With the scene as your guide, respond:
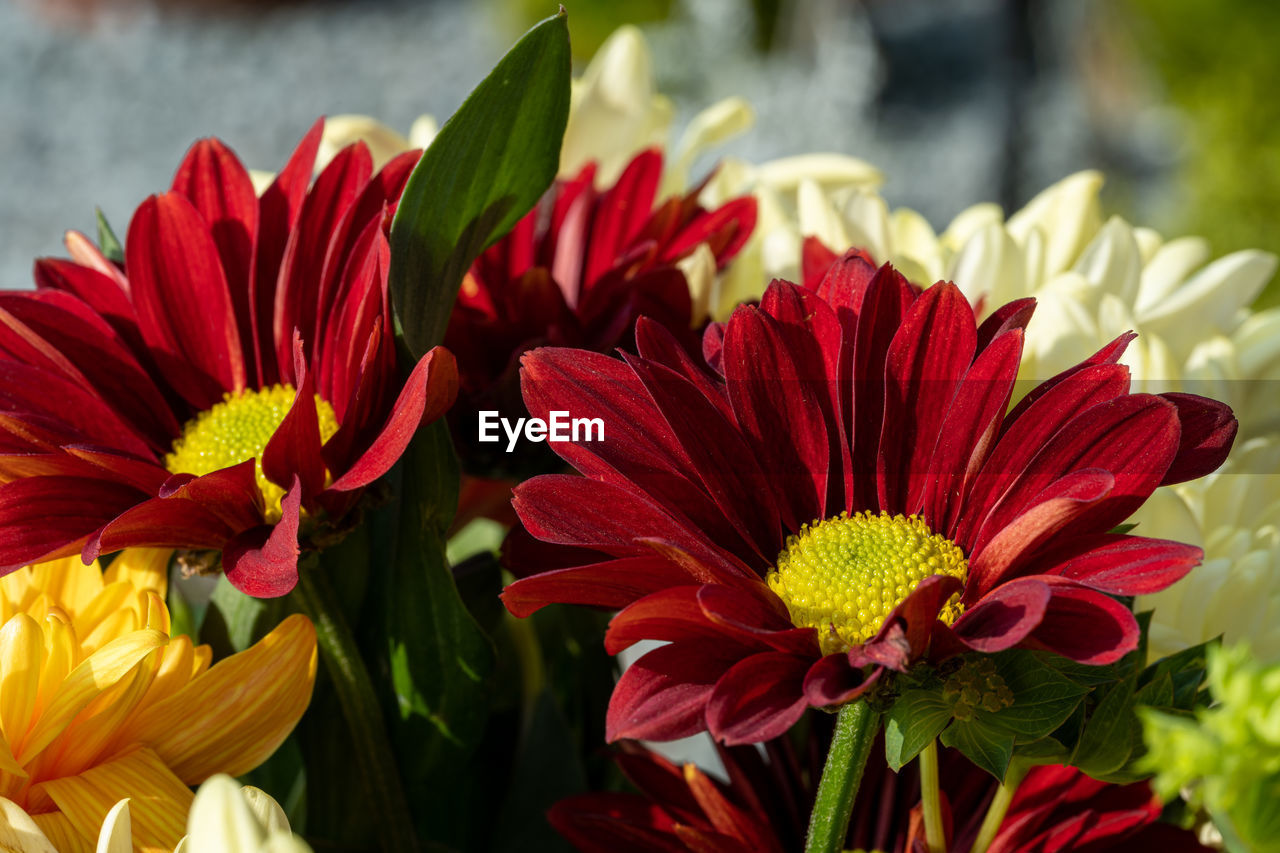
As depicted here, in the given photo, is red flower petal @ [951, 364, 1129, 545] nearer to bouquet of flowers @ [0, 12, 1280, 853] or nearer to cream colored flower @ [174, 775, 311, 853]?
bouquet of flowers @ [0, 12, 1280, 853]

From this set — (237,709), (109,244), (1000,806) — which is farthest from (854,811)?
(109,244)

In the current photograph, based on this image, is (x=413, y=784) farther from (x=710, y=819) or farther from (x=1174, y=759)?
(x=1174, y=759)

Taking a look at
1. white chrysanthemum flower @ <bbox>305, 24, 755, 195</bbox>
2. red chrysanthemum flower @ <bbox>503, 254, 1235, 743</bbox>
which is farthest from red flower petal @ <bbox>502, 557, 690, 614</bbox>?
white chrysanthemum flower @ <bbox>305, 24, 755, 195</bbox>

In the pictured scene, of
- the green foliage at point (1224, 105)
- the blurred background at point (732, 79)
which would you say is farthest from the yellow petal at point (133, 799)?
the blurred background at point (732, 79)

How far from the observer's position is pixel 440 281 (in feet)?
0.97

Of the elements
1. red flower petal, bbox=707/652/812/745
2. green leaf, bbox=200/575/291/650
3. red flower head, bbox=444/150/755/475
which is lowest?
red flower petal, bbox=707/652/812/745

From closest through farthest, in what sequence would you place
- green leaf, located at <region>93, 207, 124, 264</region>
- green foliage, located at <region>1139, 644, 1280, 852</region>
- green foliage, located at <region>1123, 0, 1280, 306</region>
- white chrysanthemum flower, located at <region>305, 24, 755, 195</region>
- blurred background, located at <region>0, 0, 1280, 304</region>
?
1. green foliage, located at <region>1139, 644, 1280, 852</region>
2. green leaf, located at <region>93, 207, 124, 264</region>
3. white chrysanthemum flower, located at <region>305, 24, 755, 195</region>
4. green foliage, located at <region>1123, 0, 1280, 306</region>
5. blurred background, located at <region>0, 0, 1280, 304</region>

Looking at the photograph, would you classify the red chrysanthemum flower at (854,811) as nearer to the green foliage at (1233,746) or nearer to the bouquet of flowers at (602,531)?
the bouquet of flowers at (602,531)

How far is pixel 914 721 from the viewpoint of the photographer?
0.23m

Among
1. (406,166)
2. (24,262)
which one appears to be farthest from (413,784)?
(24,262)

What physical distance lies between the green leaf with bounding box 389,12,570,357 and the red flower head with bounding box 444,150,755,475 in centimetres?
4

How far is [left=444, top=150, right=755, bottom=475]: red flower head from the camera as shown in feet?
1.11

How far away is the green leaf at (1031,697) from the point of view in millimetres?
236

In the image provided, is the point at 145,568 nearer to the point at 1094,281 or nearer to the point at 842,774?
the point at 842,774
